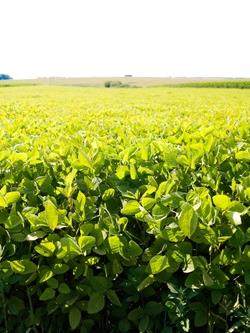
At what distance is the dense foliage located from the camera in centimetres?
237

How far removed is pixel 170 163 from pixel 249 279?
2.74 ft

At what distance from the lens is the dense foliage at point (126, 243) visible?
2369 mm

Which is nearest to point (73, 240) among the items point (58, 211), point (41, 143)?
point (58, 211)

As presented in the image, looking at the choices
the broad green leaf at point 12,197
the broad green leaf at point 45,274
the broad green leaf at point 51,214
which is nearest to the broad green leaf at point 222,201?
the broad green leaf at point 51,214

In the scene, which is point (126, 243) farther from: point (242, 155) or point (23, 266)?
point (242, 155)

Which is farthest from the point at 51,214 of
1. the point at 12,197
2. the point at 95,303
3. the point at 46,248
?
the point at 95,303

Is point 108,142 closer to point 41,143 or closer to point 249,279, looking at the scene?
point 41,143

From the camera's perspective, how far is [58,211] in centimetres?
242

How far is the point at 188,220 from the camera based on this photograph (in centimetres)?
221

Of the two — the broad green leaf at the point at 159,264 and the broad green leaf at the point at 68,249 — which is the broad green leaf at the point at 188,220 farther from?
the broad green leaf at the point at 68,249

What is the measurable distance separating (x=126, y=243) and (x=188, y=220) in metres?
0.42

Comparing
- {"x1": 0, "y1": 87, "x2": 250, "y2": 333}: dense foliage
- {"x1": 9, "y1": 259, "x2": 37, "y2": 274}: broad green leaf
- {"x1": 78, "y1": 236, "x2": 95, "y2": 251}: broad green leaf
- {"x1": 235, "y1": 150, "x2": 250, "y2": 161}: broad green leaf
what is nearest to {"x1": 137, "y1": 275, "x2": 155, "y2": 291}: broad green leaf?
{"x1": 0, "y1": 87, "x2": 250, "y2": 333}: dense foliage

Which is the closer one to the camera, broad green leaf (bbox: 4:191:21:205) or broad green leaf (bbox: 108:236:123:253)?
broad green leaf (bbox: 108:236:123:253)

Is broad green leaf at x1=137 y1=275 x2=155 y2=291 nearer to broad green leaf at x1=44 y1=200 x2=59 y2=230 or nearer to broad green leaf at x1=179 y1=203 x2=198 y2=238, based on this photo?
broad green leaf at x1=179 y1=203 x2=198 y2=238
